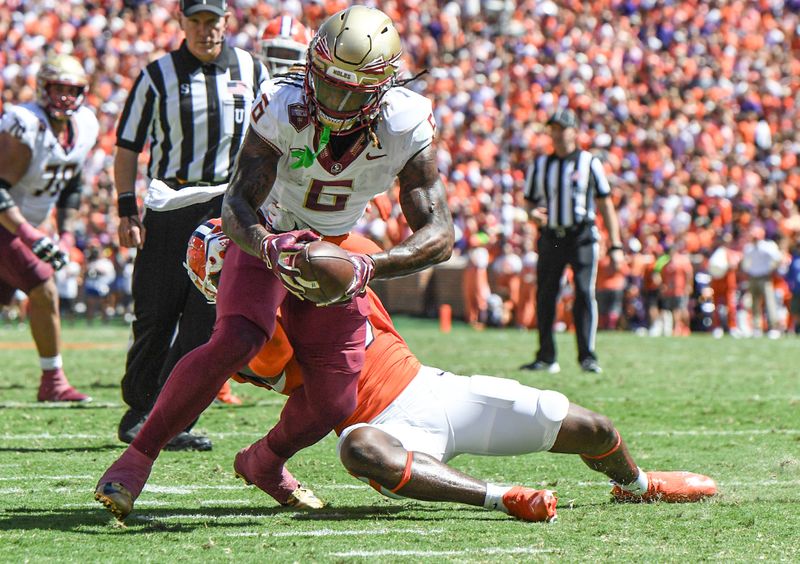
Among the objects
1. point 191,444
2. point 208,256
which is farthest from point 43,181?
point 208,256

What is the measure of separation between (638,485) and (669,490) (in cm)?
12

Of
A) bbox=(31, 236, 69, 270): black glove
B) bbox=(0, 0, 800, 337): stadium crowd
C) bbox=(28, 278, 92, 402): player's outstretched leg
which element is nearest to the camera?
bbox=(31, 236, 69, 270): black glove

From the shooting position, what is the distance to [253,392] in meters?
7.88

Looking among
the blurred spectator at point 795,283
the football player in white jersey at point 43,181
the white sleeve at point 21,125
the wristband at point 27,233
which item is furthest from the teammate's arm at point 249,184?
the blurred spectator at point 795,283

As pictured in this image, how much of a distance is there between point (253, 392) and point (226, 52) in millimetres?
2904

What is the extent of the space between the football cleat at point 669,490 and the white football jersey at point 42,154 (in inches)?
158

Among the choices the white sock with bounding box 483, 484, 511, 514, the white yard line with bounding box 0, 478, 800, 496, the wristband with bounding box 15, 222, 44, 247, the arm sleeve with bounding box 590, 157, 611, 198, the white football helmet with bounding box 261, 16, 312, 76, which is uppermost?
the white football helmet with bounding box 261, 16, 312, 76

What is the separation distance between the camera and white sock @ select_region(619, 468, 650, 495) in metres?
3.98

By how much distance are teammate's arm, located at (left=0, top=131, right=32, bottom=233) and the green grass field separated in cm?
99

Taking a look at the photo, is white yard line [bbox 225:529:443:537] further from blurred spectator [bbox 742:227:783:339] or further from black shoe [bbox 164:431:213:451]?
blurred spectator [bbox 742:227:783:339]

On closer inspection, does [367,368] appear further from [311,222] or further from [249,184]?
[249,184]

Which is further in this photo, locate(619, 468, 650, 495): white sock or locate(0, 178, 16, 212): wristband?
locate(0, 178, 16, 212): wristband

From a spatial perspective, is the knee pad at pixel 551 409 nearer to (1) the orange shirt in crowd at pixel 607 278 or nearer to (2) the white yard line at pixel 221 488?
(2) the white yard line at pixel 221 488

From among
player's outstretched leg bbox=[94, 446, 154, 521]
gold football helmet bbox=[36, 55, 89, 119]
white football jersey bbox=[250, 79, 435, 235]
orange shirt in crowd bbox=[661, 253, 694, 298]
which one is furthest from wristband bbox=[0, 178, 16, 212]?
orange shirt in crowd bbox=[661, 253, 694, 298]
